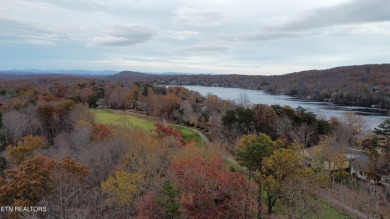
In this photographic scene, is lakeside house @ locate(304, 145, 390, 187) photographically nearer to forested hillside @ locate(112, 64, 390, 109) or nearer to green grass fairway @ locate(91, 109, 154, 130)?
green grass fairway @ locate(91, 109, 154, 130)

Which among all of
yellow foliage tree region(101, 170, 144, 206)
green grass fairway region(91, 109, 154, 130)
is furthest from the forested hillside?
yellow foliage tree region(101, 170, 144, 206)

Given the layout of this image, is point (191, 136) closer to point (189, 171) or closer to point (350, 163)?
point (350, 163)

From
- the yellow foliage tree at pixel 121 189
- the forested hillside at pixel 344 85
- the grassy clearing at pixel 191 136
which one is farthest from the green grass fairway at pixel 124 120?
the forested hillside at pixel 344 85

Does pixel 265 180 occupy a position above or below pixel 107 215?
above

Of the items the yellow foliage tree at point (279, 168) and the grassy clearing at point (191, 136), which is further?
the grassy clearing at point (191, 136)

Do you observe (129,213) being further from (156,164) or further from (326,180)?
(326,180)

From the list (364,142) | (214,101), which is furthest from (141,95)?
(364,142)

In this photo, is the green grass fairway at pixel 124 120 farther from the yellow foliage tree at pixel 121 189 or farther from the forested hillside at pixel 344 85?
the forested hillside at pixel 344 85

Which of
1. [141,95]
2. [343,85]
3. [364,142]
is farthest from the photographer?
[343,85]
